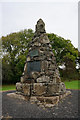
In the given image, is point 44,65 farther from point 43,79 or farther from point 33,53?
point 33,53

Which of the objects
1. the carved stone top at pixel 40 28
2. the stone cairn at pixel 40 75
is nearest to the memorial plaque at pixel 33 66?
the stone cairn at pixel 40 75

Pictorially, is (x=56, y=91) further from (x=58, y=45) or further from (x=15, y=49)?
(x=58, y=45)

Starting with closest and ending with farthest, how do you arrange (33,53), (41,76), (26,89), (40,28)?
(26,89)
(41,76)
(33,53)
(40,28)

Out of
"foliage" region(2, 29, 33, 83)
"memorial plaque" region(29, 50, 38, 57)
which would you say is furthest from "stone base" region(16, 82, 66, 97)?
"foliage" region(2, 29, 33, 83)

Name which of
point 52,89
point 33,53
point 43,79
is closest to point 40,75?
point 43,79

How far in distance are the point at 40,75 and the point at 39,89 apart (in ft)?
2.28

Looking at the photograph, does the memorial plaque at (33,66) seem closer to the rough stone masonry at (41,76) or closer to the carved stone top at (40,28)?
the rough stone masonry at (41,76)

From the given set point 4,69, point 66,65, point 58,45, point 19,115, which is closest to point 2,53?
point 4,69

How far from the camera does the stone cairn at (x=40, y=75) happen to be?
458cm

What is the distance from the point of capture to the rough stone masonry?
457 centimetres

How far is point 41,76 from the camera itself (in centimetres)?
494

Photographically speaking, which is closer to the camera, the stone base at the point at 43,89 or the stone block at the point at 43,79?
the stone base at the point at 43,89

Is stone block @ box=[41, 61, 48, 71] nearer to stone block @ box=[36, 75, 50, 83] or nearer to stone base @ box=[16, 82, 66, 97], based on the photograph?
stone block @ box=[36, 75, 50, 83]

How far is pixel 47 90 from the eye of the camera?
4586 mm
